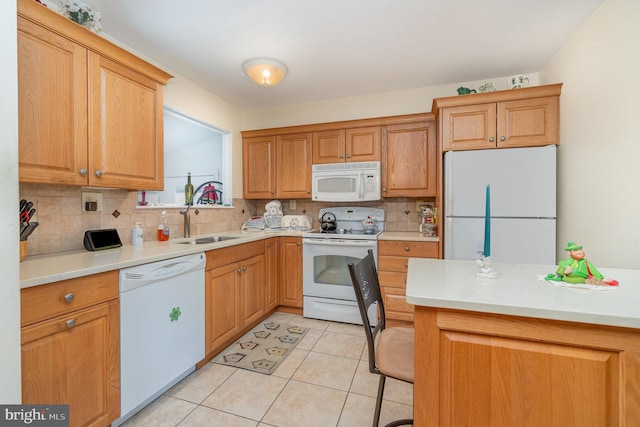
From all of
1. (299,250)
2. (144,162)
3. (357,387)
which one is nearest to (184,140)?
(144,162)

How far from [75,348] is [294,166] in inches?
97.8

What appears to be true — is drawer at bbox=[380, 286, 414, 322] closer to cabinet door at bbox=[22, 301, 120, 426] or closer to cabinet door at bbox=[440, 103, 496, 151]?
cabinet door at bbox=[440, 103, 496, 151]

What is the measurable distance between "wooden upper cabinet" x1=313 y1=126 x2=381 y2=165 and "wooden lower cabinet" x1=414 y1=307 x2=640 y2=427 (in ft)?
7.65

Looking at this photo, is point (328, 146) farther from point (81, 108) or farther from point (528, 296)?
point (528, 296)

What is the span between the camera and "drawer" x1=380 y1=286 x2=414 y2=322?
2584 millimetres

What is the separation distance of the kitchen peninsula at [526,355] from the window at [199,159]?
2.74m

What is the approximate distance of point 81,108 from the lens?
1556 millimetres

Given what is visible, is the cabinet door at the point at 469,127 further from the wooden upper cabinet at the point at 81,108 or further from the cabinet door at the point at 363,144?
the wooden upper cabinet at the point at 81,108

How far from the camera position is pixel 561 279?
3.30ft

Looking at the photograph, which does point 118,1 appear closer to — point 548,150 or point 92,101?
point 92,101

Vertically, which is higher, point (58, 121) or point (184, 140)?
point (184, 140)

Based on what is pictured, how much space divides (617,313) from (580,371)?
0.19 m

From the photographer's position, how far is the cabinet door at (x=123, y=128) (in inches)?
64.2

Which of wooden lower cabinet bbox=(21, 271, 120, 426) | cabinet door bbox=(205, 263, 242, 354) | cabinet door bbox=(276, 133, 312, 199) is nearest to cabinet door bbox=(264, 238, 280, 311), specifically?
cabinet door bbox=(205, 263, 242, 354)
